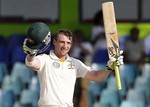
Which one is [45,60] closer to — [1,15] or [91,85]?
[91,85]

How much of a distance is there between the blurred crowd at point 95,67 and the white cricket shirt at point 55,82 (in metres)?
3.35

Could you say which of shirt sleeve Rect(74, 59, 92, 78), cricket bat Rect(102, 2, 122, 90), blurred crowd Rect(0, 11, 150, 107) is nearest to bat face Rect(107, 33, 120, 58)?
cricket bat Rect(102, 2, 122, 90)

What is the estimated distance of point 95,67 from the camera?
11.9 m

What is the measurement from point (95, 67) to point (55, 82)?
178 inches

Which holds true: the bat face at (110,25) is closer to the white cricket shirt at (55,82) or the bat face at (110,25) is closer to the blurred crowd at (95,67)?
the white cricket shirt at (55,82)

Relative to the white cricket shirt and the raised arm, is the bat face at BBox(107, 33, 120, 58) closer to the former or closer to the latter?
the raised arm

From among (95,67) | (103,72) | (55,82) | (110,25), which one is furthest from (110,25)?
(95,67)

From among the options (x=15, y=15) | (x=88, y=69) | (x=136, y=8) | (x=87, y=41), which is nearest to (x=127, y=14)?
(x=136, y=8)

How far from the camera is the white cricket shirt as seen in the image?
7430 millimetres

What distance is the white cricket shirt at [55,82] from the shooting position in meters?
7.43

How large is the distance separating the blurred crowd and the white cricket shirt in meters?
3.35

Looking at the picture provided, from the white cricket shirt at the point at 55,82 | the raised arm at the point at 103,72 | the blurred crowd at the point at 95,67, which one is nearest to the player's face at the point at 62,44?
the white cricket shirt at the point at 55,82

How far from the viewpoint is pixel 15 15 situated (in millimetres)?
13492

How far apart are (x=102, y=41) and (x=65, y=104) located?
512 centimetres
